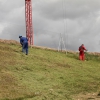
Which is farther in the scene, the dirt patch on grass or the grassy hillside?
the grassy hillside

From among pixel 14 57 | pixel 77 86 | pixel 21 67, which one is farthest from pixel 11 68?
pixel 77 86

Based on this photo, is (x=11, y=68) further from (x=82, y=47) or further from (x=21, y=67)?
(x=82, y=47)

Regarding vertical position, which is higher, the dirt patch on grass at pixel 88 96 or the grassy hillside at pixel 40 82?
the grassy hillside at pixel 40 82

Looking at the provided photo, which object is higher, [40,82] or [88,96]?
[40,82]

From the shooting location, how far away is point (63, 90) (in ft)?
37.0

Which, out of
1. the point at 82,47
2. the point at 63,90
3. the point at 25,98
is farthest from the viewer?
the point at 82,47

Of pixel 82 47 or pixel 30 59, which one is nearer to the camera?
pixel 30 59

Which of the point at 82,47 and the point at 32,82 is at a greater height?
the point at 82,47

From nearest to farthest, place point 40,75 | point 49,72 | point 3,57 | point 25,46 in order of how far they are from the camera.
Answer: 1. point 40,75
2. point 49,72
3. point 3,57
4. point 25,46

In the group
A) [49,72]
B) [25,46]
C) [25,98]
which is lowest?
[25,98]

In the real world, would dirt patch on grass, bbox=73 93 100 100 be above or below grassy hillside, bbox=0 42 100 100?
below

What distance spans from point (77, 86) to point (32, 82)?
216cm

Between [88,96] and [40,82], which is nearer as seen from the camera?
[88,96]

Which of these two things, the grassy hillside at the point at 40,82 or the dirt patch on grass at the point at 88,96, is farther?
the grassy hillside at the point at 40,82
